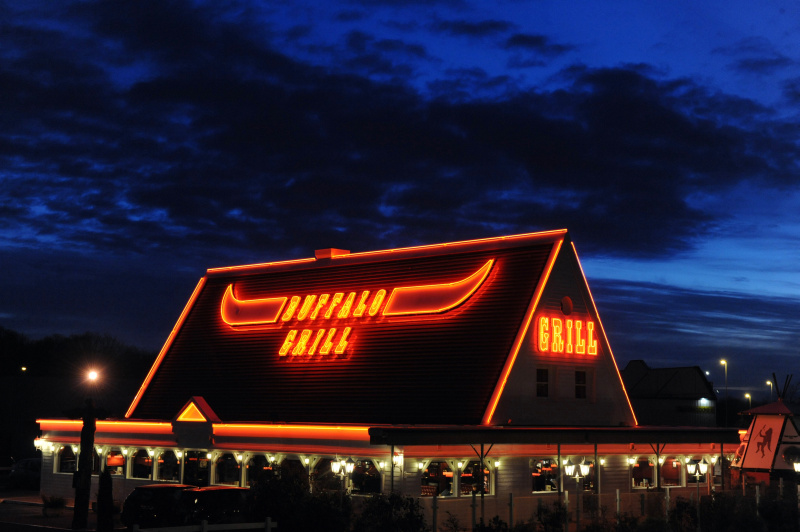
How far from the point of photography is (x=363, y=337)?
126ft

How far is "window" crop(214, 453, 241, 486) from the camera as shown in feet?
119

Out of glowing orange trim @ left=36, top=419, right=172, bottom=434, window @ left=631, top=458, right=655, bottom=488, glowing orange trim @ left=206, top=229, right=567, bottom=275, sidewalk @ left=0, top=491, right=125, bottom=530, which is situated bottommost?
sidewalk @ left=0, top=491, right=125, bottom=530

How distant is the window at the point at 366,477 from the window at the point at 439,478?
1.63m

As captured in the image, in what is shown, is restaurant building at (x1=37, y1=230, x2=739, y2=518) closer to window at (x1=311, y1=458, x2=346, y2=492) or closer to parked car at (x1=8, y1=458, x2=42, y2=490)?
window at (x1=311, y1=458, x2=346, y2=492)

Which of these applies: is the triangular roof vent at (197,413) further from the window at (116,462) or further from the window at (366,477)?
the window at (366,477)

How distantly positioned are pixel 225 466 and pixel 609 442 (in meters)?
15.3

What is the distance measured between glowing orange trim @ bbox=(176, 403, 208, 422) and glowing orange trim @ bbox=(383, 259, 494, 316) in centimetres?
870

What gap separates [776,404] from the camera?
53844mm

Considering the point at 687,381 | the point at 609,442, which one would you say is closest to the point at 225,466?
the point at 609,442

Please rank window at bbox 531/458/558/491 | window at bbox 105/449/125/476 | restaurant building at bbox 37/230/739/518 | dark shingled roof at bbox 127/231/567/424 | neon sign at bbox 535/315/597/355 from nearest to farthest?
restaurant building at bbox 37/230/739/518, window at bbox 531/458/558/491, dark shingled roof at bbox 127/231/567/424, neon sign at bbox 535/315/597/355, window at bbox 105/449/125/476

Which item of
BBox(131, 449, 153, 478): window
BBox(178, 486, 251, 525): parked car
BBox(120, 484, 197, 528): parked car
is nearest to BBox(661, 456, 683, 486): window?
BBox(178, 486, 251, 525): parked car

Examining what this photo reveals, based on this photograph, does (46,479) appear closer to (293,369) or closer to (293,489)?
(293,369)

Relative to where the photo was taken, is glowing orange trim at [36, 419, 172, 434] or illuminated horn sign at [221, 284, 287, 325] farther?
illuminated horn sign at [221, 284, 287, 325]

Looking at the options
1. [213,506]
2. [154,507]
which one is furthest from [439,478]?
[154,507]
